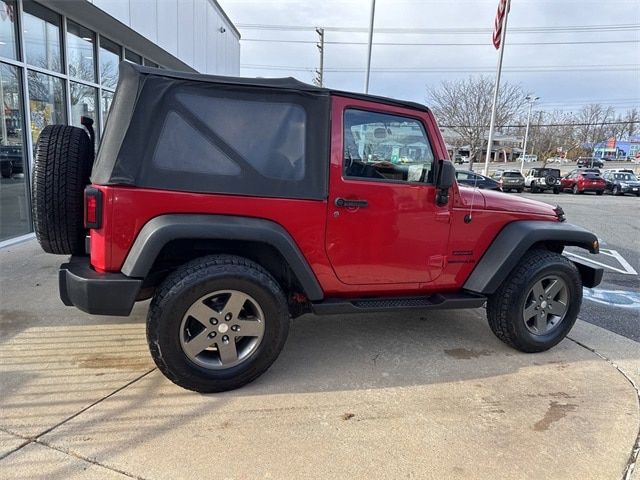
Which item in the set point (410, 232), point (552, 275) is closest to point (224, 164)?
point (410, 232)

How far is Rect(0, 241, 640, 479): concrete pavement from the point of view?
240cm

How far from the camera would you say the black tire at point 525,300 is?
3699 millimetres

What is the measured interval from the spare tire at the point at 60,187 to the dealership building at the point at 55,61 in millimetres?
4290

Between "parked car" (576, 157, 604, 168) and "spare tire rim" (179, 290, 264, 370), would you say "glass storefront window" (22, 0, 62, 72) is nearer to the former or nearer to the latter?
"spare tire rim" (179, 290, 264, 370)

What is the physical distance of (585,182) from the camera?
92.8ft

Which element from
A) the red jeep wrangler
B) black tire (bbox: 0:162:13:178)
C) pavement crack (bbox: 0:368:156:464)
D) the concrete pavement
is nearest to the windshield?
the concrete pavement

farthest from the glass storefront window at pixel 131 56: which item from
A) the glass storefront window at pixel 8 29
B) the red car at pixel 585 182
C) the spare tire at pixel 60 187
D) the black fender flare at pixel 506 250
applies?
the red car at pixel 585 182

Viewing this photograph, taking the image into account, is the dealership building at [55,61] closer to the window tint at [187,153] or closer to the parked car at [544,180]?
the window tint at [187,153]

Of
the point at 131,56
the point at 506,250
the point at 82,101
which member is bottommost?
the point at 506,250

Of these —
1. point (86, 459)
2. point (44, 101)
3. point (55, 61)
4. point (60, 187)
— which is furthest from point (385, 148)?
point (55, 61)

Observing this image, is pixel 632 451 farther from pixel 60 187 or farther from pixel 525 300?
pixel 60 187

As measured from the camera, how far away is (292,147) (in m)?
3.12

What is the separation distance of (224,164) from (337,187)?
781mm

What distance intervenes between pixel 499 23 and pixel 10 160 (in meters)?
19.5
